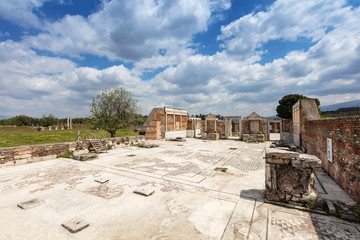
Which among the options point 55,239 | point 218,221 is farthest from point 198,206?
point 55,239

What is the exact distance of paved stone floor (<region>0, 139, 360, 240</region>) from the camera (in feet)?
11.1

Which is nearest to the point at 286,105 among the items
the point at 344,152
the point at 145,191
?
the point at 344,152

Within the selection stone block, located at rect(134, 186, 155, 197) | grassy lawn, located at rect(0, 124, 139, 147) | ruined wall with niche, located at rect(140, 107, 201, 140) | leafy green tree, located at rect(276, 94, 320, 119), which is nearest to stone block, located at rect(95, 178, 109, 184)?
stone block, located at rect(134, 186, 155, 197)

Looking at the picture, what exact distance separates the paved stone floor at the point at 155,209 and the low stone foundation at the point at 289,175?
0.40m

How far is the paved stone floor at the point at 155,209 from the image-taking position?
11.1ft

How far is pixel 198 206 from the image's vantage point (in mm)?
4430

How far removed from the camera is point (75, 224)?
3568mm

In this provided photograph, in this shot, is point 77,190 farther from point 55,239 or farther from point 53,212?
point 55,239

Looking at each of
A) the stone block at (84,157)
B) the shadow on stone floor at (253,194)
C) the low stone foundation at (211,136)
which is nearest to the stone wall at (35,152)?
the stone block at (84,157)

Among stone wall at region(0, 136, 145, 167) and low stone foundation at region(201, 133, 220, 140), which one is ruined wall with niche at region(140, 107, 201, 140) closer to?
low stone foundation at region(201, 133, 220, 140)

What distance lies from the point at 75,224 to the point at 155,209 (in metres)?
1.74

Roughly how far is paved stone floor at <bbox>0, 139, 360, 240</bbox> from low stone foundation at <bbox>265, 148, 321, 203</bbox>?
405 millimetres

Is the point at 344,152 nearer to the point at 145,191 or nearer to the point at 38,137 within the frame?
the point at 145,191

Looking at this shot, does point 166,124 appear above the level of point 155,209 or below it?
above
